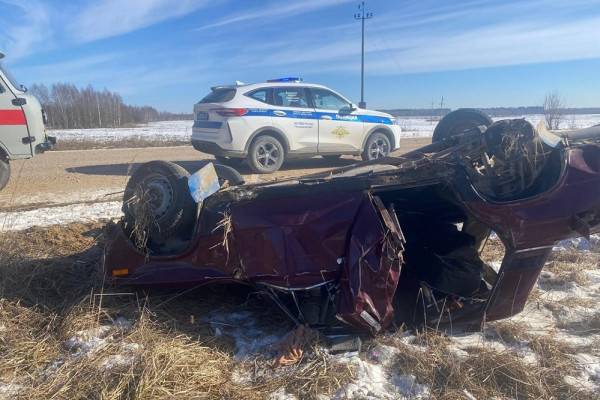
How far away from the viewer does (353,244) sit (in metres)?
2.75

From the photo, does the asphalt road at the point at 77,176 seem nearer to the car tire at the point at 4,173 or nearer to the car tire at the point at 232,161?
the car tire at the point at 4,173

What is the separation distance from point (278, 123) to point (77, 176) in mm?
4407

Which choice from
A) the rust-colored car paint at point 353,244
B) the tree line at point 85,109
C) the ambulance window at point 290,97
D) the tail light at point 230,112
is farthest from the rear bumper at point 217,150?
the tree line at point 85,109

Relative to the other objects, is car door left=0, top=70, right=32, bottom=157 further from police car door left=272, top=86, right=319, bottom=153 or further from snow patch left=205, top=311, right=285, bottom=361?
snow patch left=205, top=311, right=285, bottom=361

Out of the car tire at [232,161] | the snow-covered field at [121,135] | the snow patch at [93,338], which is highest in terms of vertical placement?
the snow-covered field at [121,135]

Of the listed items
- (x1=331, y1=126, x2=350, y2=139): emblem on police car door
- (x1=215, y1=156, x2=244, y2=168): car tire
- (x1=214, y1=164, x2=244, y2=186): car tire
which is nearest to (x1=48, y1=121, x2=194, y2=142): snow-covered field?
(x1=215, y1=156, x2=244, y2=168): car tire

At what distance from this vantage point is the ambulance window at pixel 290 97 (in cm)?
963

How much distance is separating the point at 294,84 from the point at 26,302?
24.5 ft

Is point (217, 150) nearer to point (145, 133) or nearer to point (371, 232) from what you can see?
point (371, 232)

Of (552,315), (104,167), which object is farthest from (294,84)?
(552,315)

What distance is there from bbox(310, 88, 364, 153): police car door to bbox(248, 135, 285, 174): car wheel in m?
1.09

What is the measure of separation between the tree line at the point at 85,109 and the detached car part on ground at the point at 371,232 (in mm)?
48580

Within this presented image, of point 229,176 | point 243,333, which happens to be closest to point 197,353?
point 243,333

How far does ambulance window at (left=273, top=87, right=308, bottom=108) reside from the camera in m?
9.63
